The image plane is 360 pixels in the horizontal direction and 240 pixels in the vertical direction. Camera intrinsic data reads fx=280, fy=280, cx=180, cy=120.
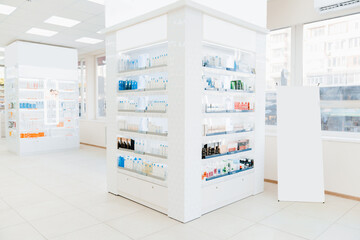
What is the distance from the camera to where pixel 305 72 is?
501cm

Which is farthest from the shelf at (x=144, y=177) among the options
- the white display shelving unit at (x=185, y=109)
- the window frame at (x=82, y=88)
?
the window frame at (x=82, y=88)

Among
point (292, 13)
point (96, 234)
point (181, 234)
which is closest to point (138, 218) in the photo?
point (96, 234)

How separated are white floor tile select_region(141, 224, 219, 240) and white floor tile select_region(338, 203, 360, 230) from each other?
5.52 ft

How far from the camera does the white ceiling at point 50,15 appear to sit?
5.38m

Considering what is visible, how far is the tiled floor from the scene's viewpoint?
3072 millimetres

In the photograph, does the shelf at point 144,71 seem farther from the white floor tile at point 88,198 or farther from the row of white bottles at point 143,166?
the white floor tile at point 88,198

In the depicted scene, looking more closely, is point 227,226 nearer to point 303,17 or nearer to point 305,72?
point 305,72

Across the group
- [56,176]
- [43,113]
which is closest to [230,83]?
[56,176]

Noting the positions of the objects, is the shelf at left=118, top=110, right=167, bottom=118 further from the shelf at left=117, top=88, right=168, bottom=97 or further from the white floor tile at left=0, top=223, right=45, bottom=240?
the white floor tile at left=0, top=223, right=45, bottom=240

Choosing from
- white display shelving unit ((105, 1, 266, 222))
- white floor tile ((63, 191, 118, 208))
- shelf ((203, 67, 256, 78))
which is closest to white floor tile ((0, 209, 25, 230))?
white floor tile ((63, 191, 118, 208))

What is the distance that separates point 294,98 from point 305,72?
1.05 meters

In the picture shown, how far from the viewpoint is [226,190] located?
12.9 ft

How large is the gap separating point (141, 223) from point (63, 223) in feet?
3.07

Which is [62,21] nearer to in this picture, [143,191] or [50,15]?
[50,15]
